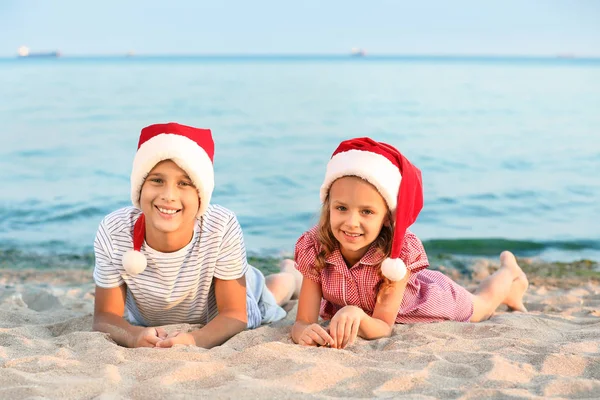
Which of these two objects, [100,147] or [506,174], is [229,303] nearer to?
[506,174]

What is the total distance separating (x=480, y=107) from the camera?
23203 millimetres

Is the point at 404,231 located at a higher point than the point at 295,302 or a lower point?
higher

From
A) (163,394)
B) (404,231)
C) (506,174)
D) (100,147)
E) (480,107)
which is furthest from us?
(480,107)

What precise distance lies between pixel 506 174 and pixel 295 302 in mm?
8312

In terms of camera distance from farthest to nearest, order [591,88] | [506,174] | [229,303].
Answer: [591,88]
[506,174]
[229,303]

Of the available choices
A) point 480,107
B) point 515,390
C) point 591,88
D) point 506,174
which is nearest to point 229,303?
point 515,390

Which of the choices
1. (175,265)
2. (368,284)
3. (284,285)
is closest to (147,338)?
(175,265)

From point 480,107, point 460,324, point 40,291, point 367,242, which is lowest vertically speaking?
point 40,291

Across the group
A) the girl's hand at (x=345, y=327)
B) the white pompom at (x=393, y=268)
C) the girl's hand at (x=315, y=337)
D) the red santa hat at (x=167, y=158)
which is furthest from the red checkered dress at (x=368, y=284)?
the red santa hat at (x=167, y=158)

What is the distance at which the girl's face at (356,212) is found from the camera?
3.72m

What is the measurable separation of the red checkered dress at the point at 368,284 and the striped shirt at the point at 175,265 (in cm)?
40

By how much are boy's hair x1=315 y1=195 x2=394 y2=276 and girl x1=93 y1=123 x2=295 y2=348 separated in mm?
449

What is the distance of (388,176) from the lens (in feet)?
12.2

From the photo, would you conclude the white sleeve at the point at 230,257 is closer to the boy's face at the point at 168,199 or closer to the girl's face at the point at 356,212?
the boy's face at the point at 168,199
